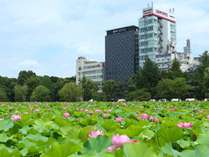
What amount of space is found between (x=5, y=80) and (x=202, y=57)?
100 ft

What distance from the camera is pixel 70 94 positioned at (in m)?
56.3

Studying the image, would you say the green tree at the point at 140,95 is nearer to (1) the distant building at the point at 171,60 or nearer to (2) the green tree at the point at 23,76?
(2) the green tree at the point at 23,76

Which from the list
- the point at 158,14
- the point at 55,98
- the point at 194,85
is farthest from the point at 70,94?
the point at 158,14

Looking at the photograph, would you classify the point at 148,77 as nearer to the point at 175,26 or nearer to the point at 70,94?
the point at 70,94

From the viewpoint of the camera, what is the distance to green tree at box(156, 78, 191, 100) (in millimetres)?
45375

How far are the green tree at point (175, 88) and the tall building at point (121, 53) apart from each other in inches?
1555

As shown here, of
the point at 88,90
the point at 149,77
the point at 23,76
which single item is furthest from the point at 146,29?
the point at 149,77

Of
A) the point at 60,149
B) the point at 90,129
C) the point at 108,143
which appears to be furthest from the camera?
the point at 90,129

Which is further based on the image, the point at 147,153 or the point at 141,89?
the point at 141,89

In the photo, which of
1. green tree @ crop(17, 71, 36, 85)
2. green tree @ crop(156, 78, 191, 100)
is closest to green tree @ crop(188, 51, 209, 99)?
green tree @ crop(156, 78, 191, 100)

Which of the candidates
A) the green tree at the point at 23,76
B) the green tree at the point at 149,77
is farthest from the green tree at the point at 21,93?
the green tree at the point at 149,77

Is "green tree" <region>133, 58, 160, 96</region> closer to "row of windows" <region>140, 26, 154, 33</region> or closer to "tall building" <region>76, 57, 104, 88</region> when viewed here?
"row of windows" <region>140, 26, 154, 33</region>

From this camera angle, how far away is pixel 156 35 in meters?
89.9

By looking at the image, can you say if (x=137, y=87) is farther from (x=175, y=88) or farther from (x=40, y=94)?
(x=40, y=94)
